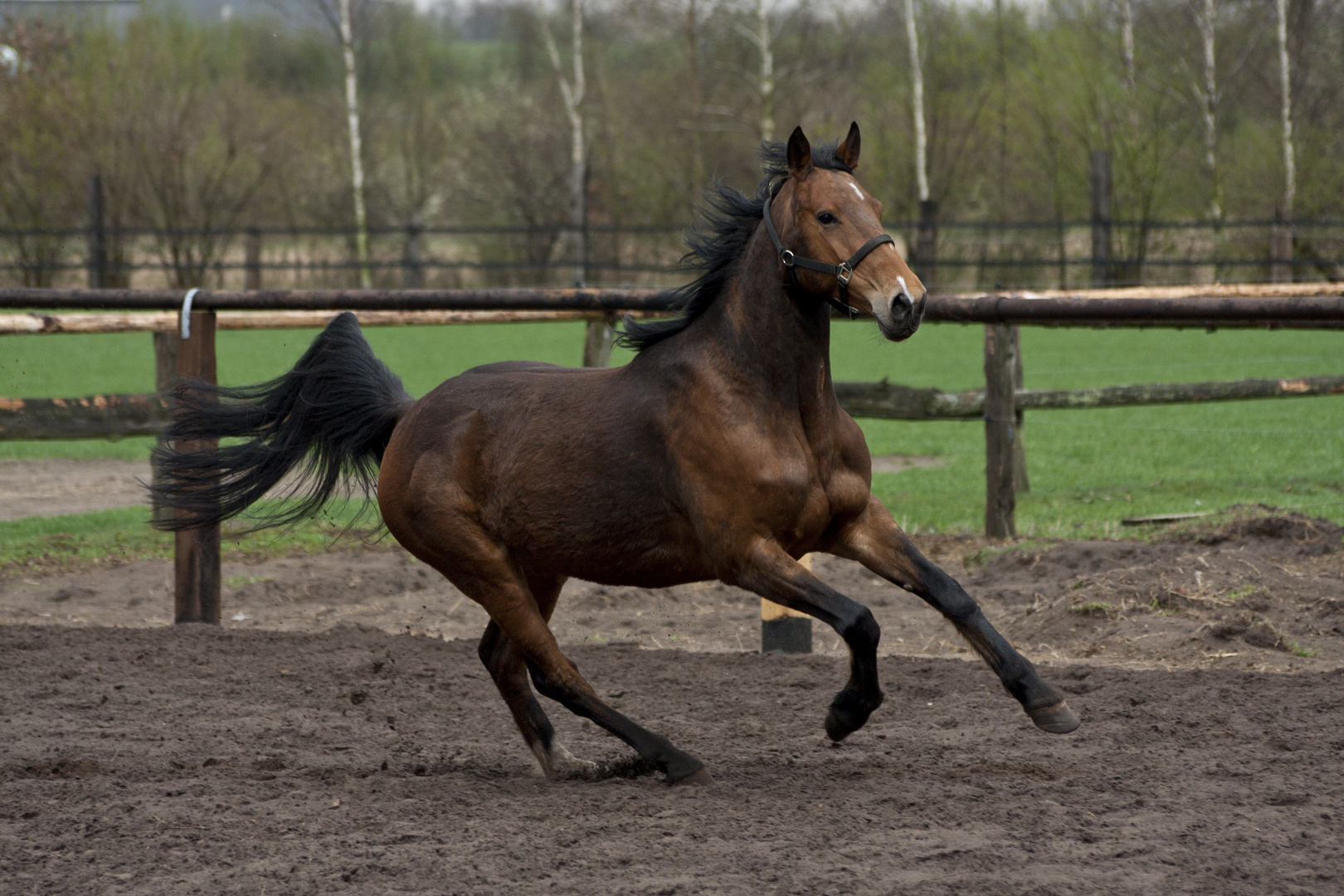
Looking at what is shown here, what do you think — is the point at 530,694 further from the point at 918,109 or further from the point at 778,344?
the point at 918,109

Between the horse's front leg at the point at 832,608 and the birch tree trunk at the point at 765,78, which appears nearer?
the horse's front leg at the point at 832,608

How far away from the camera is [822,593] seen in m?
3.28

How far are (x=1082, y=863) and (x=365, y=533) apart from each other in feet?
19.8

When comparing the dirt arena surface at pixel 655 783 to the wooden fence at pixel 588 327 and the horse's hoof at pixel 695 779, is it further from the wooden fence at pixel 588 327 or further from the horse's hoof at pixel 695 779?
the wooden fence at pixel 588 327

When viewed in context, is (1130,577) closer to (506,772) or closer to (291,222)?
(506,772)

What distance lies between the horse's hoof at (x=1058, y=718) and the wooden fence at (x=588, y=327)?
1.72m

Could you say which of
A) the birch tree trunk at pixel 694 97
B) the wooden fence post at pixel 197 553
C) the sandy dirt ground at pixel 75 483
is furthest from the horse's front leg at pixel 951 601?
the birch tree trunk at pixel 694 97

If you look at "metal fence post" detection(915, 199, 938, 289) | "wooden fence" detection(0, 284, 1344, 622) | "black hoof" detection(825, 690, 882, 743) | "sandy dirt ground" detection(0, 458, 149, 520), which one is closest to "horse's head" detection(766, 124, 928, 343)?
"black hoof" detection(825, 690, 882, 743)

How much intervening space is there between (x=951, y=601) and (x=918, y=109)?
2589 centimetres

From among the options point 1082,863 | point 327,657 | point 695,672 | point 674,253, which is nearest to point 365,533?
point 327,657

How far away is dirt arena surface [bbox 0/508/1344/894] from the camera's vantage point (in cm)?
279

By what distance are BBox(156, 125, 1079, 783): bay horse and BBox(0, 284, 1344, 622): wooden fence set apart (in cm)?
91

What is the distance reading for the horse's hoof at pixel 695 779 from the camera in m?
3.47

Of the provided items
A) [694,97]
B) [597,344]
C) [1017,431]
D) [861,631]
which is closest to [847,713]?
[861,631]
